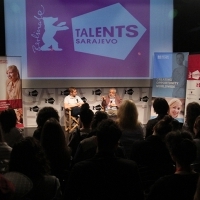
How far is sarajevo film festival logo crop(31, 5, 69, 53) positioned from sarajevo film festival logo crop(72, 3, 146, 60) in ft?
1.34

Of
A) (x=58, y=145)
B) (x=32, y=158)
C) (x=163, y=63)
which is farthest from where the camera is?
(x=163, y=63)

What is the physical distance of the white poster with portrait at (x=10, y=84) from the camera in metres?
6.64

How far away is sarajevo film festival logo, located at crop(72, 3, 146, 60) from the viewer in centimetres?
791

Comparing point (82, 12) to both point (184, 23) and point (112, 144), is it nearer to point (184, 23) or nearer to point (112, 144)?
point (184, 23)

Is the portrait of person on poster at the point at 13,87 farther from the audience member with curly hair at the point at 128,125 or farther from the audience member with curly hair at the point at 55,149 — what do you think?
the audience member with curly hair at the point at 55,149

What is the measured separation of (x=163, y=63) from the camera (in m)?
7.79

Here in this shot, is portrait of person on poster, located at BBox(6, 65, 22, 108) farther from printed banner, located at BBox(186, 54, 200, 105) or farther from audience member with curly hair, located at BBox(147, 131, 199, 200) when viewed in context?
audience member with curly hair, located at BBox(147, 131, 199, 200)

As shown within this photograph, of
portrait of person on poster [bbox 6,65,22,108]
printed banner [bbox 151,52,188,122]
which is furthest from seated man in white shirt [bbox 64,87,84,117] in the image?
printed banner [bbox 151,52,188,122]

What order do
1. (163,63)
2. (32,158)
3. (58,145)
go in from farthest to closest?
1. (163,63)
2. (58,145)
3. (32,158)

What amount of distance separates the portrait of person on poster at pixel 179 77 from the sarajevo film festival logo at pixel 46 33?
2.60 meters

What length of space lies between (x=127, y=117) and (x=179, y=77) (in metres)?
4.21

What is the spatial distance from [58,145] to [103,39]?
550 cm

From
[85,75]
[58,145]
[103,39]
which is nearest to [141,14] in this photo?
[103,39]

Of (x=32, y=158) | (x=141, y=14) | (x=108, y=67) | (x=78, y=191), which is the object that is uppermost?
(x=141, y=14)
